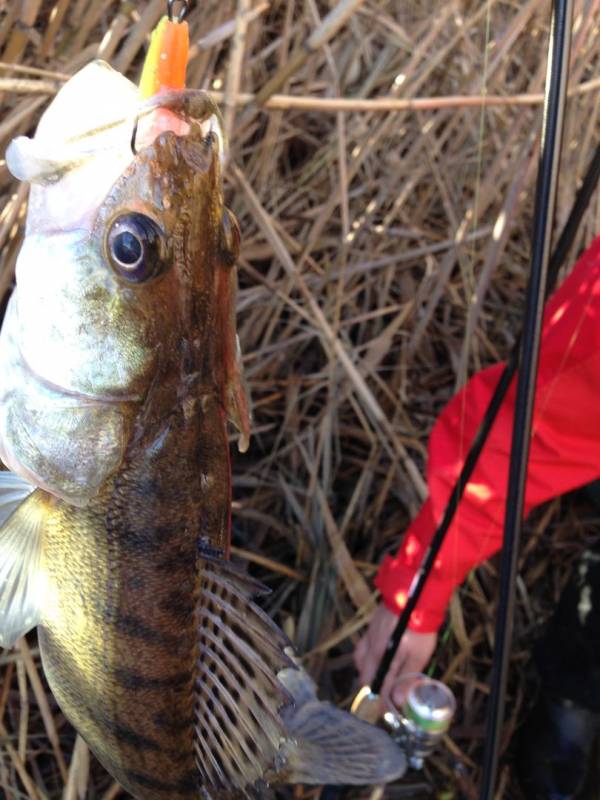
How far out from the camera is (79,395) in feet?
2.68

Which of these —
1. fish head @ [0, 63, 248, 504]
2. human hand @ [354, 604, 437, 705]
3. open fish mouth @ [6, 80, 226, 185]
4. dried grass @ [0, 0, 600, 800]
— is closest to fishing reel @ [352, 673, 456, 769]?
human hand @ [354, 604, 437, 705]

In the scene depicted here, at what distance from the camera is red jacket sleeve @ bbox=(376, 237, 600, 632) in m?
1.42

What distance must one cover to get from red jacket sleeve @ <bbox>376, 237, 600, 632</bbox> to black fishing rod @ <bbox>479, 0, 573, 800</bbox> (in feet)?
1.10

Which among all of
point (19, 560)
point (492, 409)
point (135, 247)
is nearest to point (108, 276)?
point (135, 247)

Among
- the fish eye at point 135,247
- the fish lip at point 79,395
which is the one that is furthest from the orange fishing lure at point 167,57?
the fish lip at point 79,395

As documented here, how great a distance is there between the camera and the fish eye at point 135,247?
764 millimetres

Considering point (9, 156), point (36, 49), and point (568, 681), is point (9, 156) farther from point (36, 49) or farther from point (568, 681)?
point (568, 681)

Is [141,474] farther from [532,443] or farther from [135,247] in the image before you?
[532,443]

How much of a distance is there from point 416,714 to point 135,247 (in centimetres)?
94

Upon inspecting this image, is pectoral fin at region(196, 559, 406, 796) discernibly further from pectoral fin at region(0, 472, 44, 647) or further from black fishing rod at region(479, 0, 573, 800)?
black fishing rod at region(479, 0, 573, 800)

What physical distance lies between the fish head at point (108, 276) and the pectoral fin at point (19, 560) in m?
0.06

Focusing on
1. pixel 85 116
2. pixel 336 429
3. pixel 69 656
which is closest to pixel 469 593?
pixel 336 429

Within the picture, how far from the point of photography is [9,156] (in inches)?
28.2

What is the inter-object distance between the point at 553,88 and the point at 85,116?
0.58 metres
